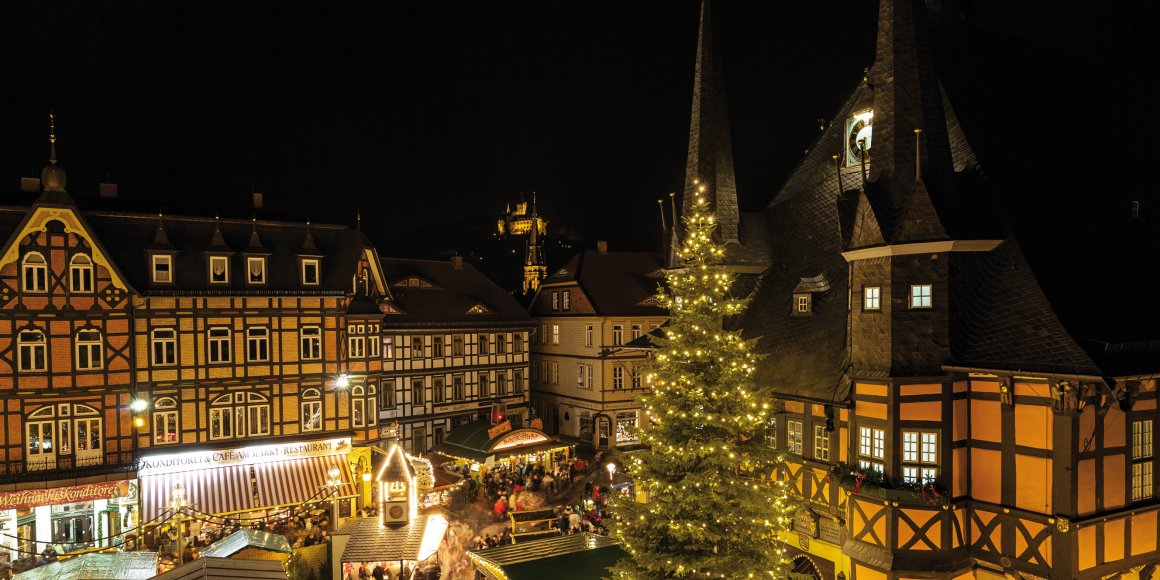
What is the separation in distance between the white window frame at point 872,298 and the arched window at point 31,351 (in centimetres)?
2384

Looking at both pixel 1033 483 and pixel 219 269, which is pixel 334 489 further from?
pixel 1033 483

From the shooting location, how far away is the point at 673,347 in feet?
42.1

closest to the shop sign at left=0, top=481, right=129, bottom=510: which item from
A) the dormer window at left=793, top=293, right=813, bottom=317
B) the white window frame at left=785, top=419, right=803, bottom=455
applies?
the white window frame at left=785, top=419, right=803, bottom=455

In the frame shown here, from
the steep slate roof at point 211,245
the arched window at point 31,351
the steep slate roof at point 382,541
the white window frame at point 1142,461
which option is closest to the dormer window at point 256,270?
the steep slate roof at point 211,245

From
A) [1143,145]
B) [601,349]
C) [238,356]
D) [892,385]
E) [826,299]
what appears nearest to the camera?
[892,385]

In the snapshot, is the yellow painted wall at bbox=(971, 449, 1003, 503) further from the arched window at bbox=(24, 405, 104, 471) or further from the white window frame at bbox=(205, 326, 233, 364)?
the arched window at bbox=(24, 405, 104, 471)

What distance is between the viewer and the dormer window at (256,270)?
1007 inches

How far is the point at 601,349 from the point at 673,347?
26.0m

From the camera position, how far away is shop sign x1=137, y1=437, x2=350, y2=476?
23422 mm

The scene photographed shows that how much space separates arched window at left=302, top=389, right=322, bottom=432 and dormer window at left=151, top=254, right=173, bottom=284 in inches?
237

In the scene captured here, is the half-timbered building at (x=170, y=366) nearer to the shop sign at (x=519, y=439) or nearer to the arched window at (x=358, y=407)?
the arched window at (x=358, y=407)

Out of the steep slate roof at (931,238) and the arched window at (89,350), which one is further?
the arched window at (89,350)

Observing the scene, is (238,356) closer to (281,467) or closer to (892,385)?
(281,467)

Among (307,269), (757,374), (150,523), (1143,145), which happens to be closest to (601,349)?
(307,269)
